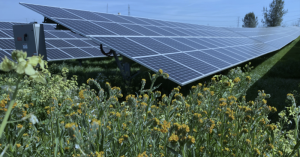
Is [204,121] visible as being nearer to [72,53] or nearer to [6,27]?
[72,53]

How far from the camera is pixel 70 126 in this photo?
146cm

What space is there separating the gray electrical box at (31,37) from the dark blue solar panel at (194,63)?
4278mm

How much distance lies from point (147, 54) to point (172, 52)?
119 centimetres

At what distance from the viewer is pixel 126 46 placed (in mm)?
6641

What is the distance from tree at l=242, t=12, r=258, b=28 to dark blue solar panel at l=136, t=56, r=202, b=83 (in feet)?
229

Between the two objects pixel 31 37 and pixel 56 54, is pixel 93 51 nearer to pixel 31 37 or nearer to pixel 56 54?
pixel 56 54

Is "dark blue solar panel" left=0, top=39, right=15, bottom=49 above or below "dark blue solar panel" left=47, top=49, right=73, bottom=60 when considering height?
above

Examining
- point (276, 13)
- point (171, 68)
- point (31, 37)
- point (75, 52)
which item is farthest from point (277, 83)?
point (276, 13)

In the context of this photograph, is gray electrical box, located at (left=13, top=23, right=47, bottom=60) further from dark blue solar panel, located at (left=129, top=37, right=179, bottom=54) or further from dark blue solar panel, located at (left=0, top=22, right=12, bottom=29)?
dark blue solar panel, located at (left=0, top=22, right=12, bottom=29)

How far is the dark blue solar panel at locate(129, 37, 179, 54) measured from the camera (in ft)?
24.0

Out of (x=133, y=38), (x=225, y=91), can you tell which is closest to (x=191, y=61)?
(x=133, y=38)

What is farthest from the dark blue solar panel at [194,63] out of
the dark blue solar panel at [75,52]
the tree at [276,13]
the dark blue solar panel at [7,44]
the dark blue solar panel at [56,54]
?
the tree at [276,13]

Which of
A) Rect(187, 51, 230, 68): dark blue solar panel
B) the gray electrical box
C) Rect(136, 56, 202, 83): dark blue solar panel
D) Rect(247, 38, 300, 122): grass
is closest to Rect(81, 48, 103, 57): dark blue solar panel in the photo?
the gray electrical box

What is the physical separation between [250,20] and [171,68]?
71.3 metres
